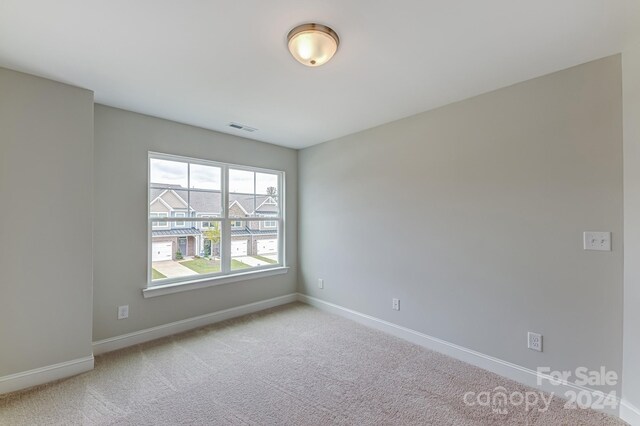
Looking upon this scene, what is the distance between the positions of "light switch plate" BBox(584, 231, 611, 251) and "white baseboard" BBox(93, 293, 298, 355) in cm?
355

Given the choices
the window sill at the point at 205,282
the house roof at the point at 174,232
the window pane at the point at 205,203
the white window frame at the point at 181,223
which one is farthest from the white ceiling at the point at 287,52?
the window sill at the point at 205,282

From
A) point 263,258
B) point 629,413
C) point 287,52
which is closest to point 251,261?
point 263,258

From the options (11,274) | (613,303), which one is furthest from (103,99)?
(613,303)

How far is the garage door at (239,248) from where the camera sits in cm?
381

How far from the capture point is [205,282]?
342 centimetres

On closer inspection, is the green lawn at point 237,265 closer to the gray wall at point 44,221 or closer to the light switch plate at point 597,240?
the gray wall at point 44,221

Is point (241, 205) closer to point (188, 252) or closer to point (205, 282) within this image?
point (188, 252)

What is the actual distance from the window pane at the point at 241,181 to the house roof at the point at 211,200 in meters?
0.07

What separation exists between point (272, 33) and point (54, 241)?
2398 millimetres

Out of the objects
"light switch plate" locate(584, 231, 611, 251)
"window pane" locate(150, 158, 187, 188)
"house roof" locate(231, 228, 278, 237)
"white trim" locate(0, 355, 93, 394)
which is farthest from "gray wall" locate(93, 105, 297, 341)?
"light switch plate" locate(584, 231, 611, 251)

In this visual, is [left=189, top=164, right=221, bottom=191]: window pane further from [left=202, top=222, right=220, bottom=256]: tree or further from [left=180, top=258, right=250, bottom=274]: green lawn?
[left=180, top=258, right=250, bottom=274]: green lawn

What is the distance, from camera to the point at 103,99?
2645mm

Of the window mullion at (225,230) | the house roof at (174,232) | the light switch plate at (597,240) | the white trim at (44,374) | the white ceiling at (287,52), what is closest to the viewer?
the white ceiling at (287,52)

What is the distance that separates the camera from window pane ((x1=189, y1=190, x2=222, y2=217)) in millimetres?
3445
